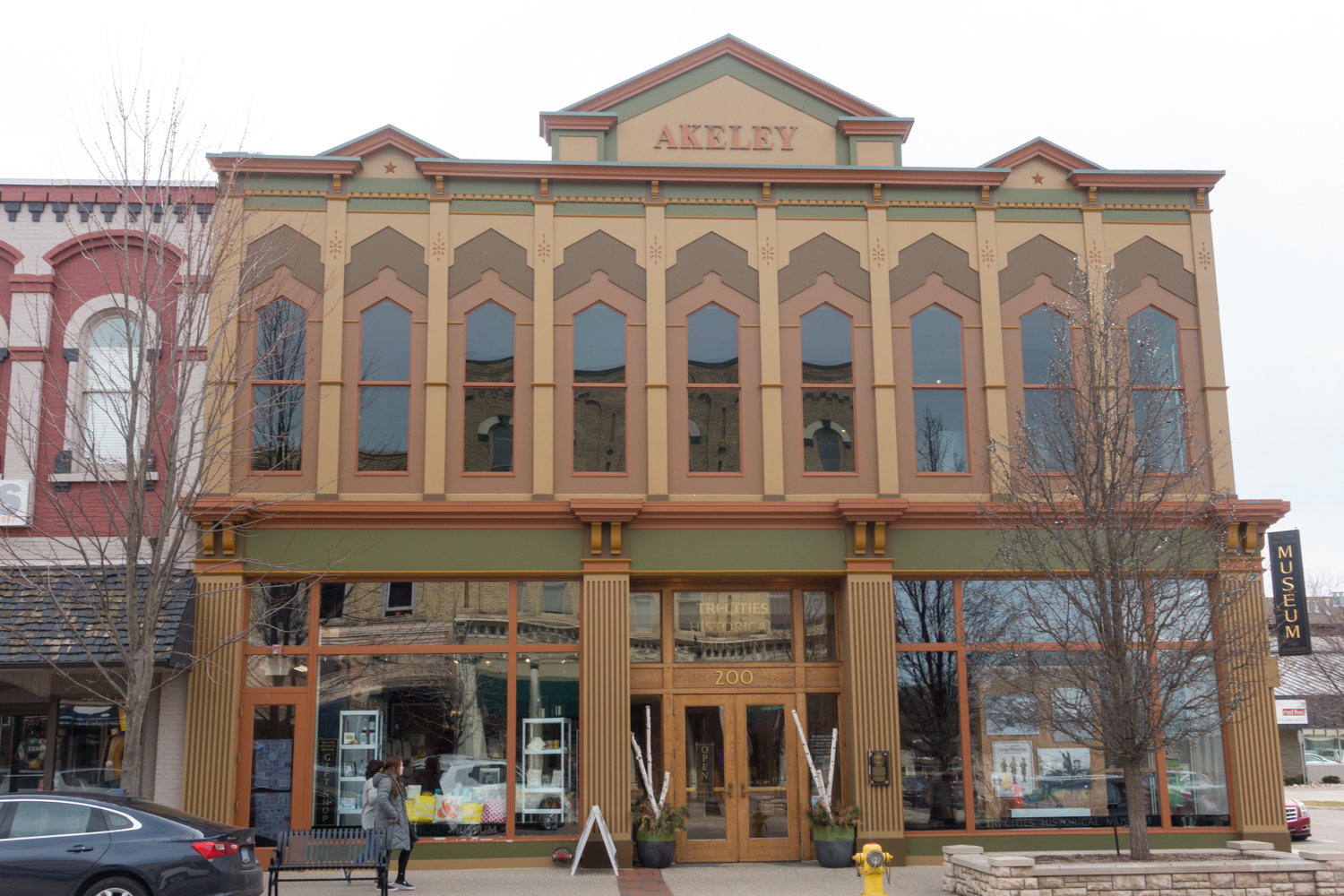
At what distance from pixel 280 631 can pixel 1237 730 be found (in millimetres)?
13316

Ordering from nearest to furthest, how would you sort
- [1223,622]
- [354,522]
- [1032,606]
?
1. [1032,606]
2. [1223,622]
3. [354,522]

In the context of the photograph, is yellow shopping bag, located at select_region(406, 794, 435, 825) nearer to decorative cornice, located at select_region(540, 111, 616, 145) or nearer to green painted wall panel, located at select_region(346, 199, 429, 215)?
green painted wall panel, located at select_region(346, 199, 429, 215)

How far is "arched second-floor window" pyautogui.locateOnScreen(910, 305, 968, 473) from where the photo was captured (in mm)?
16875

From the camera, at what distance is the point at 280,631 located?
1572 cm

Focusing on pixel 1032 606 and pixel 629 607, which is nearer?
pixel 1032 606

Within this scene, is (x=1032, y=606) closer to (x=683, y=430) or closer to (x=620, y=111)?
(x=683, y=430)

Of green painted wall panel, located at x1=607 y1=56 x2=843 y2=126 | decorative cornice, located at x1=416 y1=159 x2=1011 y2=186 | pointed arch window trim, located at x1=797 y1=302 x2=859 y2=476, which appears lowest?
pointed arch window trim, located at x1=797 y1=302 x2=859 y2=476

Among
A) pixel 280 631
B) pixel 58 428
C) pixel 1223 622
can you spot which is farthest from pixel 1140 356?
pixel 58 428

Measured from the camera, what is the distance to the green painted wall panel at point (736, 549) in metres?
16.1

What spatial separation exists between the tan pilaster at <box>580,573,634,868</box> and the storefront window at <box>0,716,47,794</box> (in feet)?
23.3

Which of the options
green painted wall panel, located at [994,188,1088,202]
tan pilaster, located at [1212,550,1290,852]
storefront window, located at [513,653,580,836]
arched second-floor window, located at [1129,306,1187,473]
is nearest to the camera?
A: arched second-floor window, located at [1129,306,1187,473]

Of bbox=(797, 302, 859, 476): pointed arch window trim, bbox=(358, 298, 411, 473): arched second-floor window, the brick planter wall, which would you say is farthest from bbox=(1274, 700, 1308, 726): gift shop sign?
bbox=(358, 298, 411, 473): arched second-floor window

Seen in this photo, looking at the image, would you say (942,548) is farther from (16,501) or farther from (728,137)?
(16,501)

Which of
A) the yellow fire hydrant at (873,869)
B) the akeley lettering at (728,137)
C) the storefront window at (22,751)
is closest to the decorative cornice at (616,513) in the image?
the storefront window at (22,751)
